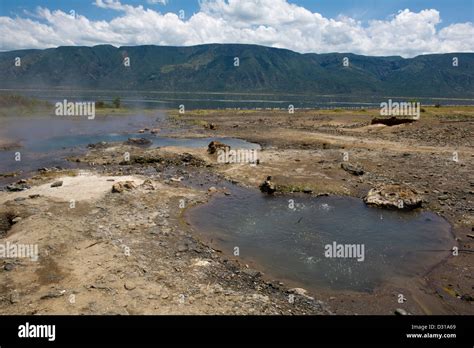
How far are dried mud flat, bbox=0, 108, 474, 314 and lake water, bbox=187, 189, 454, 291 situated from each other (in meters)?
0.62

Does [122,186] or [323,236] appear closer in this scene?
[323,236]

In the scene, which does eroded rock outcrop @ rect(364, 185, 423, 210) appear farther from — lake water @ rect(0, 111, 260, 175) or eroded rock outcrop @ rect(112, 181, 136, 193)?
lake water @ rect(0, 111, 260, 175)

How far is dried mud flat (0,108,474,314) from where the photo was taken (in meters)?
9.48

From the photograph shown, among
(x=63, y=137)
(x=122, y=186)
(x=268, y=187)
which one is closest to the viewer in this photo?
(x=122, y=186)

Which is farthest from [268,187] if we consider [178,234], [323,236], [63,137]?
[63,137]

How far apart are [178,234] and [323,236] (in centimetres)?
577

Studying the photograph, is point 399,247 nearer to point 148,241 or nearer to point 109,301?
point 148,241

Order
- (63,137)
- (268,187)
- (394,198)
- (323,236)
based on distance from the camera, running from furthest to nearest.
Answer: (63,137) < (268,187) < (394,198) < (323,236)

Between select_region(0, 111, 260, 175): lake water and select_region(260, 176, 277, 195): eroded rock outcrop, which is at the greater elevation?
select_region(0, 111, 260, 175): lake water

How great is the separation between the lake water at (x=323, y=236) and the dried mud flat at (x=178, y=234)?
62 centimetres

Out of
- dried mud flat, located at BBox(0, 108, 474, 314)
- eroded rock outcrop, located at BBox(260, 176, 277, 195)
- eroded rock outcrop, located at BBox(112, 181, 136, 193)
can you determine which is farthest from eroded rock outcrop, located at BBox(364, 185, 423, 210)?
eroded rock outcrop, located at BBox(112, 181, 136, 193)

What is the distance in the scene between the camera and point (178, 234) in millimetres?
13898

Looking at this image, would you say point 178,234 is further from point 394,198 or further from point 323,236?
point 394,198
